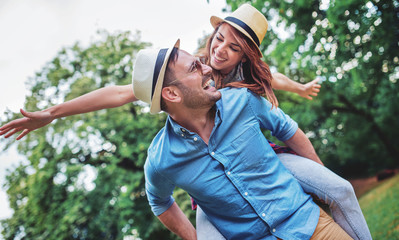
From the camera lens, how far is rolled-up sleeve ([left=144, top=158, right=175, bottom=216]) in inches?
79.6

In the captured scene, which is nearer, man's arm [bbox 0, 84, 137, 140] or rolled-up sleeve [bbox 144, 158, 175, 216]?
man's arm [bbox 0, 84, 137, 140]

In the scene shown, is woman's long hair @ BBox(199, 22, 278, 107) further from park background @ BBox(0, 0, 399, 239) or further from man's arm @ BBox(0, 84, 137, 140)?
park background @ BBox(0, 0, 399, 239)

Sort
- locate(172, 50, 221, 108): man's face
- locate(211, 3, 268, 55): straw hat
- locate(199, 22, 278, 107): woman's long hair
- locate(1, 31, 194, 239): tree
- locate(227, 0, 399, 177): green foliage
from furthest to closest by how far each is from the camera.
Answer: locate(1, 31, 194, 239): tree < locate(227, 0, 399, 177): green foliage < locate(211, 3, 268, 55): straw hat < locate(199, 22, 278, 107): woman's long hair < locate(172, 50, 221, 108): man's face

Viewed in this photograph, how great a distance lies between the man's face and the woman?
0.31 metres

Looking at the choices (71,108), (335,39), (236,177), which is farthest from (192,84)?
(335,39)

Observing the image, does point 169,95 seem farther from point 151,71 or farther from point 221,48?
point 221,48

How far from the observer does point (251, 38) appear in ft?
8.12

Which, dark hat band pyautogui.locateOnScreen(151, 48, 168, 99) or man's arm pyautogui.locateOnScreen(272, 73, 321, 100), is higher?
dark hat band pyautogui.locateOnScreen(151, 48, 168, 99)

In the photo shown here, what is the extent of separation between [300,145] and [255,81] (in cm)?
58

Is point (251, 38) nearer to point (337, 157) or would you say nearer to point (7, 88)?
point (7, 88)

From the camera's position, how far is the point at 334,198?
2.04 m

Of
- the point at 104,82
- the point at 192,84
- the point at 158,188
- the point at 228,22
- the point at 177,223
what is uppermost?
the point at 228,22

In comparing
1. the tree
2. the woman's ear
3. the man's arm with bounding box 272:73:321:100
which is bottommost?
the tree

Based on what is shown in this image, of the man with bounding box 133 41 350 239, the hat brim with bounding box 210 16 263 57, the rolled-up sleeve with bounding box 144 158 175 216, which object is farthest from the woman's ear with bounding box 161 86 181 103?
the hat brim with bounding box 210 16 263 57
